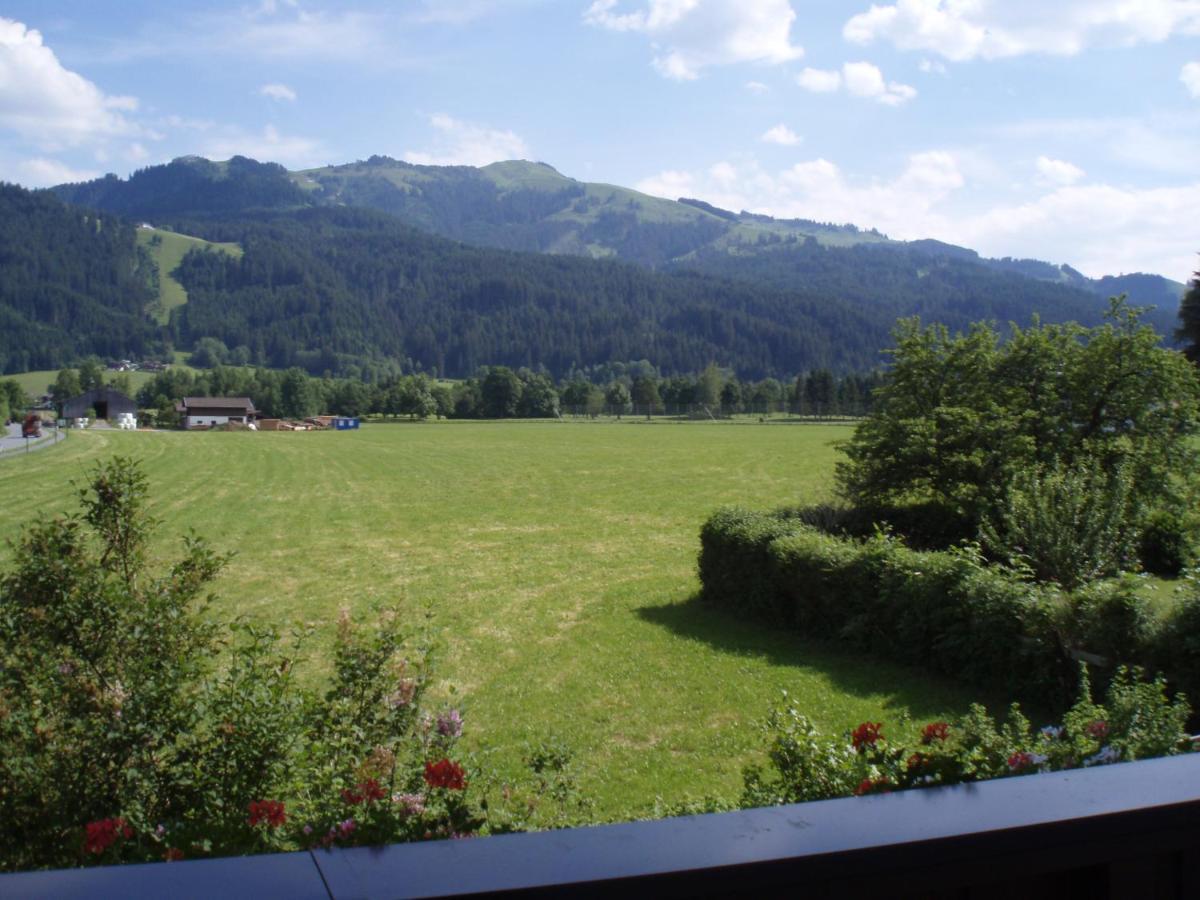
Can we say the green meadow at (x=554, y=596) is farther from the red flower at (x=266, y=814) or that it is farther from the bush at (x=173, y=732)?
the red flower at (x=266, y=814)

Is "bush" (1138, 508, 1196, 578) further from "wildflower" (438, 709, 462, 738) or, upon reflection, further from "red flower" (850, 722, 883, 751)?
"wildflower" (438, 709, 462, 738)

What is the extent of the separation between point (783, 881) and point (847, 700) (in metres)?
9.94

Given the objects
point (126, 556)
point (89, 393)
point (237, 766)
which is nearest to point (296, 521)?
point (126, 556)

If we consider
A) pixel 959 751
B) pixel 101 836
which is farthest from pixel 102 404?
pixel 959 751

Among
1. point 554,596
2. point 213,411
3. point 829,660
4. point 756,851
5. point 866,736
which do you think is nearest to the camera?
point 756,851

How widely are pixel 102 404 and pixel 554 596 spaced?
139 m

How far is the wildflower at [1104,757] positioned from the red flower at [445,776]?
2.24 meters

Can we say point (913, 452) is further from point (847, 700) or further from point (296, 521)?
point (296, 521)

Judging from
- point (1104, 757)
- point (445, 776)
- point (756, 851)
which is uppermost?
point (756, 851)

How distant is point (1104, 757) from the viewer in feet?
9.57

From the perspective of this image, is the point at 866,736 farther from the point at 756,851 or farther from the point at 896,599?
the point at 896,599

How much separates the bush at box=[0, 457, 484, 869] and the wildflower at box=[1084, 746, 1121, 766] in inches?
Answer: 88.4

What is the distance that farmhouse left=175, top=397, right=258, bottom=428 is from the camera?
13300cm

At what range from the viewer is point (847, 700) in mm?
10508
